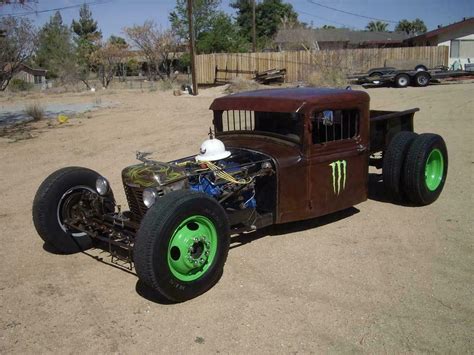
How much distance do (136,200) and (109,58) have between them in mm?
42553

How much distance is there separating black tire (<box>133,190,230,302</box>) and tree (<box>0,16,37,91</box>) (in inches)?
845

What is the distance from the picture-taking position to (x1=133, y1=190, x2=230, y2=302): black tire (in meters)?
3.74

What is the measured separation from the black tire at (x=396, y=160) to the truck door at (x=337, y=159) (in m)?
0.61

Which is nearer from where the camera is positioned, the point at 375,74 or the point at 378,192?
the point at 378,192

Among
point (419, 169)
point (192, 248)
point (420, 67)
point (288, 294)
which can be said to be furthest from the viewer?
point (420, 67)

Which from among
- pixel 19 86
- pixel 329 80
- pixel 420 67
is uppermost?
pixel 420 67

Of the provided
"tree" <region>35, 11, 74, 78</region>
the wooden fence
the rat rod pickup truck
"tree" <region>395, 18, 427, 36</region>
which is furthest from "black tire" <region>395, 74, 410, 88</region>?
"tree" <region>395, 18, 427, 36</region>

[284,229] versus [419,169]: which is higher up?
[419,169]

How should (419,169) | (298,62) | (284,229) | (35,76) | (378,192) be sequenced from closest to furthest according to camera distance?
(284,229)
(419,169)
(378,192)
(298,62)
(35,76)

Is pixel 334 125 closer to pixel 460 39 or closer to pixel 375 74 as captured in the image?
pixel 375 74

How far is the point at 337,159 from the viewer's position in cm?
542

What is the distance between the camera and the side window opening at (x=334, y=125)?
Answer: 17.4ft

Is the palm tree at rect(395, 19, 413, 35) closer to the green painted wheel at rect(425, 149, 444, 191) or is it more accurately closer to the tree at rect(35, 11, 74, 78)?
the tree at rect(35, 11, 74, 78)

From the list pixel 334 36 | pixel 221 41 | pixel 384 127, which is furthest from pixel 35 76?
pixel 384 127
